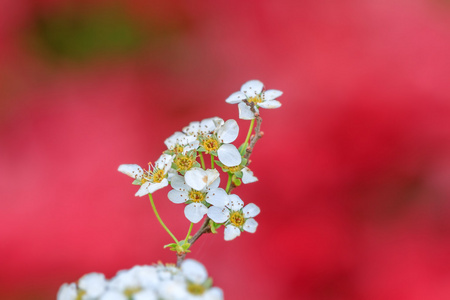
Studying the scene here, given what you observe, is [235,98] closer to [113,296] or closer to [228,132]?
[228,132]

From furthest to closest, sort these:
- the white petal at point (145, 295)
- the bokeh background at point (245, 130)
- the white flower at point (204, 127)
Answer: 1. the bokeh background at point (245, 130)
2. the white flower at point (204, 127)
3. the white petal at point (145, 295)

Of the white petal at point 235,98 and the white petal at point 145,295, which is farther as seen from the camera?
the white petal at point 235,98

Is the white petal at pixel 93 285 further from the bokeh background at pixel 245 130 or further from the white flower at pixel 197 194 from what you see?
the bokeh background at pixel 245 130

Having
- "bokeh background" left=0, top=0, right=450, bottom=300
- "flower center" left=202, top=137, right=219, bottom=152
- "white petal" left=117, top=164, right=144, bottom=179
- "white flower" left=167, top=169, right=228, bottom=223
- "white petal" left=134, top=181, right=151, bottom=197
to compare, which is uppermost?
"bokeh background" left=0, top=0, right=450, bottom=300

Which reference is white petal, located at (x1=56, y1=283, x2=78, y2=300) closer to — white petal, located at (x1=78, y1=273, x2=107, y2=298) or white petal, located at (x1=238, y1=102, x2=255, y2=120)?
white petal, located at (x1=78, y1=273, x2=107, y2=298)

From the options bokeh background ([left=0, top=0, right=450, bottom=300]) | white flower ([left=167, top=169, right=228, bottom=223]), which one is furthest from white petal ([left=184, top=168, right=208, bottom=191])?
bokeh background ([left=0, top=0, right=450, bottom=300])

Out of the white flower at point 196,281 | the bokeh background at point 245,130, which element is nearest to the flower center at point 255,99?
the white flower at point 196,281

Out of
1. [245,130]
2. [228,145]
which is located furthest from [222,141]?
[245,130]
